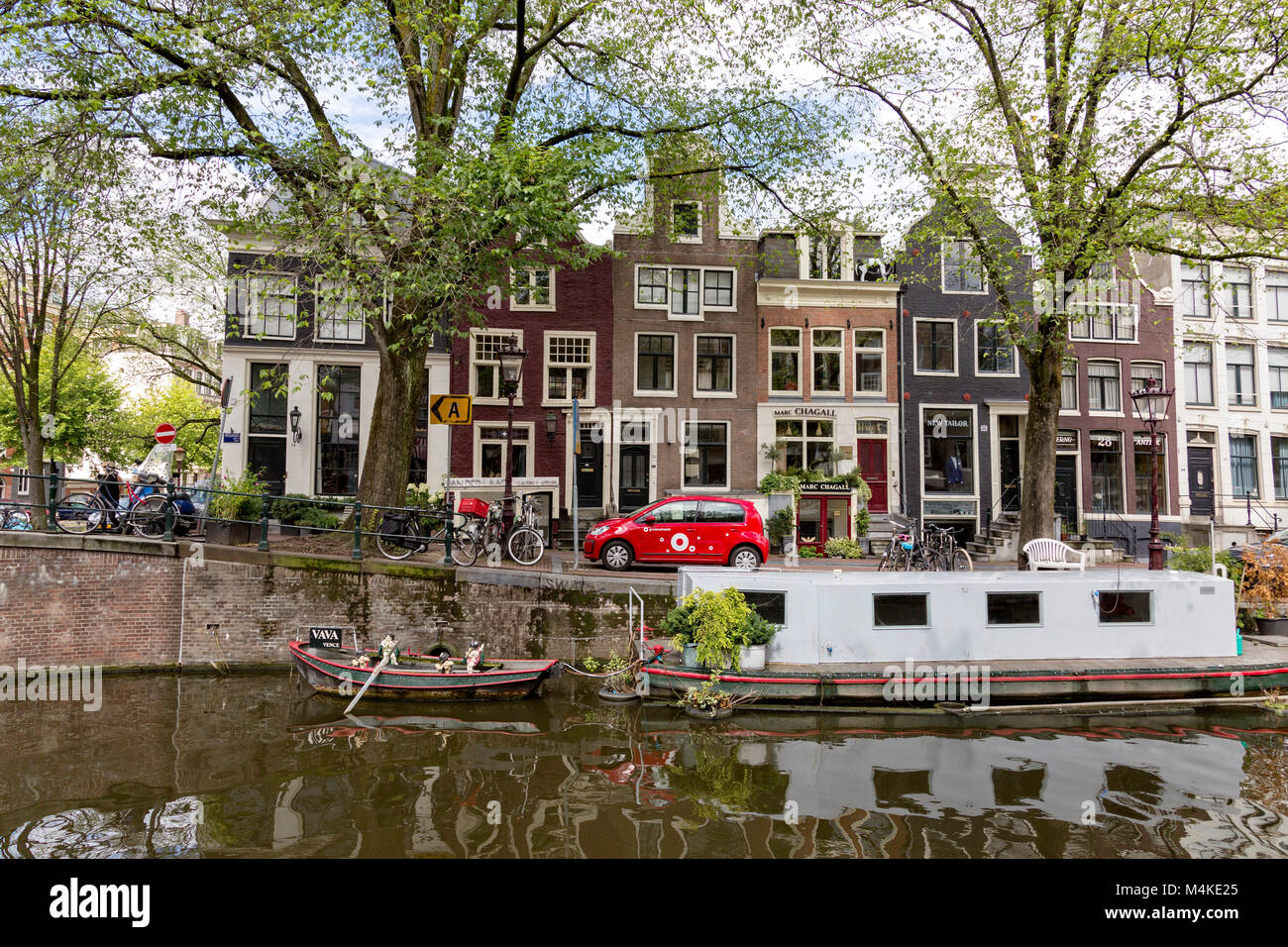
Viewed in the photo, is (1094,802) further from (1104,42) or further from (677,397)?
(677,397)

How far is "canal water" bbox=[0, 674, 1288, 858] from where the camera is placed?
256 inches

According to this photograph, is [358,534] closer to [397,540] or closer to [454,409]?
[397,540]

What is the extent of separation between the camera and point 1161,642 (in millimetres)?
11500

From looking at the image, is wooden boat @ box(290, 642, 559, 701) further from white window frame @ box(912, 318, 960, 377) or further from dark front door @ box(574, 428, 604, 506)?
white window frame @ box(912, 318, 960, 377)

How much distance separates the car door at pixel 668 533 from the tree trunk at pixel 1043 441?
7.33 metres

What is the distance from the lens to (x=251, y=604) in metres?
12.1

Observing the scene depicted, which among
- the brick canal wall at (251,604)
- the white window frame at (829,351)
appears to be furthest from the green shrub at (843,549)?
the brick canal wall at (251,604)

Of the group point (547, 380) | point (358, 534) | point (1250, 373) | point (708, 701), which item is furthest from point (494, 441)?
point (1250, 373)

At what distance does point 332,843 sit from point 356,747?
264 cm

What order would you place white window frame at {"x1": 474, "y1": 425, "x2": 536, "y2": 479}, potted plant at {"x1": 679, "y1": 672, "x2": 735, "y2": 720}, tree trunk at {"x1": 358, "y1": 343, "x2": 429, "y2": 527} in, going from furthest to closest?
white window frame at {"x1": 474, "y1": 425, "x2": 536, "y2": 479}, tree trunk at {"x1": 358, "y1": 343, "x2": 429, "y2": 527}, potted plant at {"x1": 679, "y1": 672, "x2": 735, "y2": 720}

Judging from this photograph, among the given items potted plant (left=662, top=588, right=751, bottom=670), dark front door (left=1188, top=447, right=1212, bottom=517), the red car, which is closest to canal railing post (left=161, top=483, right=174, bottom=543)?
the red car

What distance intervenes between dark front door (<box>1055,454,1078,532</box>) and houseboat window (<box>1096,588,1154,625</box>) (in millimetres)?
12876

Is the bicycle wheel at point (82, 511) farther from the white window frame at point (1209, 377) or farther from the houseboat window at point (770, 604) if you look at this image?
the white window frame at point (1209, 377)

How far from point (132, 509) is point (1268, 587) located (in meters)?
21.1
